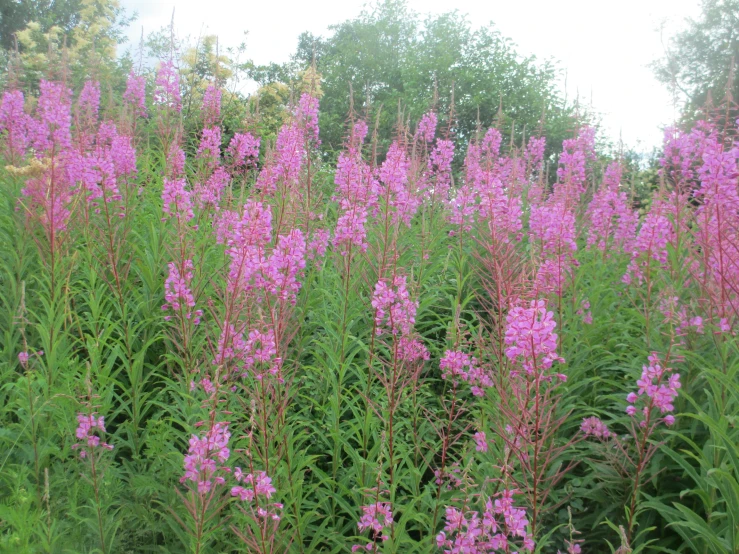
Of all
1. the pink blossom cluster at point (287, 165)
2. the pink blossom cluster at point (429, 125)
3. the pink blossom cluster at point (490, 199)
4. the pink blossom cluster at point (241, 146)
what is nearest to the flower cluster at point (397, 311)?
the pink blossom cluster at point (490, 199)

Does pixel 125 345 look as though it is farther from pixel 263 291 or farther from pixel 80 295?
pixel 263 291

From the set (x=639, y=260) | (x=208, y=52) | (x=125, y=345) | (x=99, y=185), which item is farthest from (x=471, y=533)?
(x=208, y=52)

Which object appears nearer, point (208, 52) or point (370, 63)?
point (208, 52)

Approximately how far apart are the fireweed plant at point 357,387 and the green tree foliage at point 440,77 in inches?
661

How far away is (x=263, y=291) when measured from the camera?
3170 millimetres

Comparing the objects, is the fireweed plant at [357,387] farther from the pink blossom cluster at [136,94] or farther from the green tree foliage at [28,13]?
the green tree foliage at [28,13]

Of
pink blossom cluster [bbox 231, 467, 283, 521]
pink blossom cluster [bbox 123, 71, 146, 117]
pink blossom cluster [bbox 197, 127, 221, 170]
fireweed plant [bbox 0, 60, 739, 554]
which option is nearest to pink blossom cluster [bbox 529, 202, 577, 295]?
fireweed plant [bbox 0, 60, 739, 554]

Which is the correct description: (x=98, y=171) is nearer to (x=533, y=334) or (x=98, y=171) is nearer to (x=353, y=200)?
(x=353, y=200)

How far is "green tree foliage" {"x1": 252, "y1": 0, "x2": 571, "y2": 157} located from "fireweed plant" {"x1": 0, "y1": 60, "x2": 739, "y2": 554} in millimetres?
16798

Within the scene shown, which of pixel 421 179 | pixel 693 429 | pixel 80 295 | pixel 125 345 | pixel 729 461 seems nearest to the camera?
pixel 729 461

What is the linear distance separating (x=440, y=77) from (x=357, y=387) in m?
22.3

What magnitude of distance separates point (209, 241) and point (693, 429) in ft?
14.5

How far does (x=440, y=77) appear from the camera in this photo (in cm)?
2422

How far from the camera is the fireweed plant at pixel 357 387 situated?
2.66 metres
